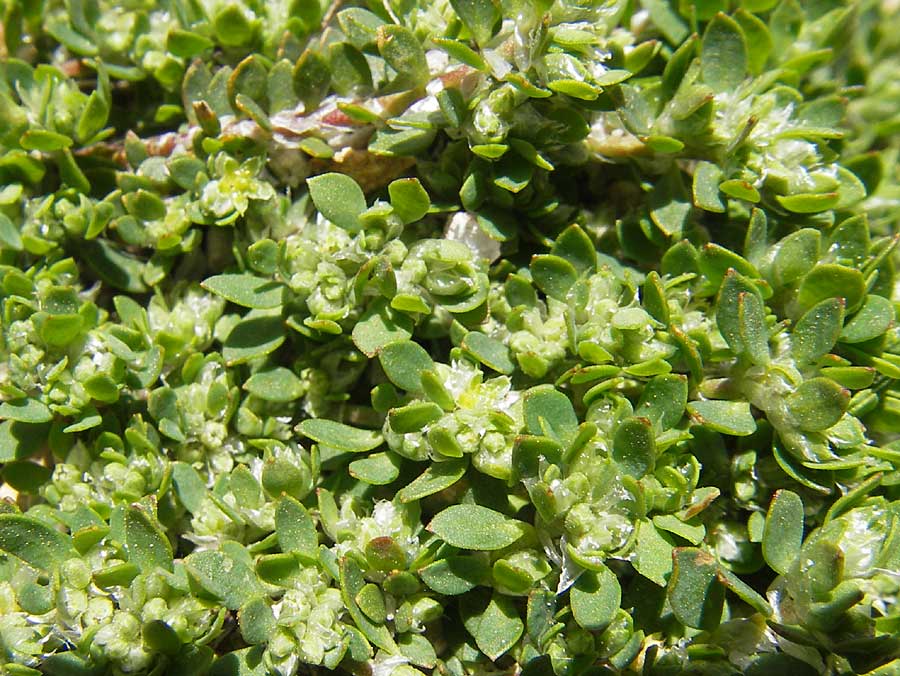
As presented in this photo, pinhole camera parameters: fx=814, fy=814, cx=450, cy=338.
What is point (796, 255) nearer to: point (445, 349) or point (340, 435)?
point (445, 349)

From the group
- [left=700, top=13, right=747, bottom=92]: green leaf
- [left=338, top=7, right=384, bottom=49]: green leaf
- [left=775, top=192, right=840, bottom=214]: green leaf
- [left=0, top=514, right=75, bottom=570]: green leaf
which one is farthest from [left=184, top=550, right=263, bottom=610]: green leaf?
[left=700, top=13, right=747, bottom=92]: green leaf

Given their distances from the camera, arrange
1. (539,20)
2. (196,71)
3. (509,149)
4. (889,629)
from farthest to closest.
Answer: (196,71) → (509,149) → (539,20) → (889,629)

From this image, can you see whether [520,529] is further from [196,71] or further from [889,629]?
[196,71]

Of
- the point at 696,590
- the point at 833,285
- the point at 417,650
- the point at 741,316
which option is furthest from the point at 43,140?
the point at 833,285

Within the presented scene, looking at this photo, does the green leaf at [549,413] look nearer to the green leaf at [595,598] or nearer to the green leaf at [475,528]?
the green leaf at [475,528]

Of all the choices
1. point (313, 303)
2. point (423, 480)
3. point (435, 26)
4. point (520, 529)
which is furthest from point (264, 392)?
point (435, 26)

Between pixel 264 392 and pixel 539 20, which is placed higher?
pixel 539 20

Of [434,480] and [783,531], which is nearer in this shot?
[783,531]
